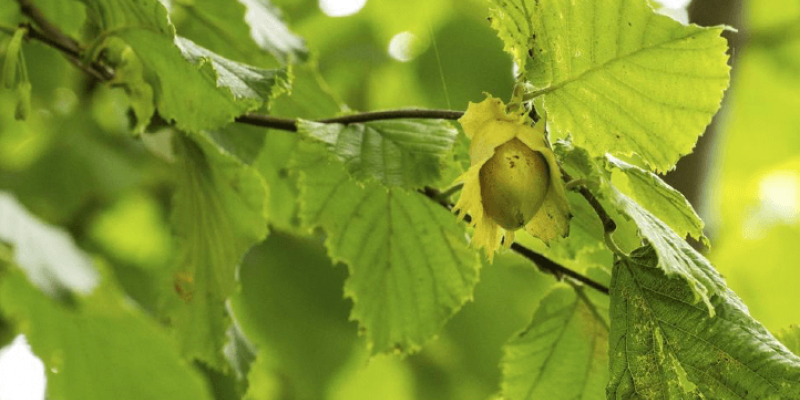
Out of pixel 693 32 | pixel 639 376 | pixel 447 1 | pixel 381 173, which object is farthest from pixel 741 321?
pixel 447 1

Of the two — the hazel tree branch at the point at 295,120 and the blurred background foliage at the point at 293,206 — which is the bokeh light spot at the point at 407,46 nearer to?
the blurred background foliage at the point at 293,206

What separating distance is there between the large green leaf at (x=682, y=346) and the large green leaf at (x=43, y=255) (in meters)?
0.70

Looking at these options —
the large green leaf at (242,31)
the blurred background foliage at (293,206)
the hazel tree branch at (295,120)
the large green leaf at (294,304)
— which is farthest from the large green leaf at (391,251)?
the large green leaf at (294,304)

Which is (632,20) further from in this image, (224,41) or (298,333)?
(298,333)

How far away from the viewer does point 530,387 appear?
80cm

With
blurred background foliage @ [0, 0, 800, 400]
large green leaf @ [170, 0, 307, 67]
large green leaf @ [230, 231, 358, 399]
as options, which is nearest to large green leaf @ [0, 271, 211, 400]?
blurred background foliage @ [0, 0, 800, 400]

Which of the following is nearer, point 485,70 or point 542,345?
point 542,345

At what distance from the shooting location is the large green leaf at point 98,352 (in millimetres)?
1284

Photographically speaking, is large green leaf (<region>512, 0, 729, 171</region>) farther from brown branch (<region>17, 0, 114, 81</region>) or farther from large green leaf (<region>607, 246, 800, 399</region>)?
brown branch (<region>17, 0, 114, 81</region>)

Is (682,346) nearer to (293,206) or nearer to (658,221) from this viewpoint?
(658,221)

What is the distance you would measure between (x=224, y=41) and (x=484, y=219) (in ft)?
1.98

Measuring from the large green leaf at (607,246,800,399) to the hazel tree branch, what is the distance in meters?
0.15

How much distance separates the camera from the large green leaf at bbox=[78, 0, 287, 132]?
66 centimetres

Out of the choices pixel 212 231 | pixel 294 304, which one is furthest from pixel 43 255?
pixel 294 304
